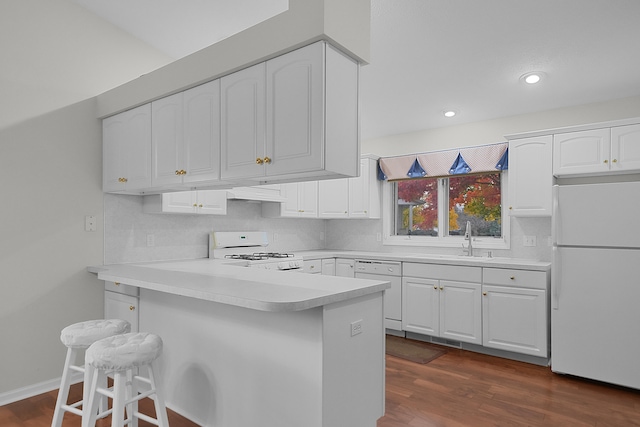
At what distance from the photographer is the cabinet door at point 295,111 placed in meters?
1.96

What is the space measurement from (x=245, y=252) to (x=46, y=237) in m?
1.79

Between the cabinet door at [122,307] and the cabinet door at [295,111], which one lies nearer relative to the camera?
the cabinet door at [295,111]

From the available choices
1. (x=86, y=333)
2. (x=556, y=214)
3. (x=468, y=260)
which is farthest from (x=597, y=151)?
(x=86, y=333)

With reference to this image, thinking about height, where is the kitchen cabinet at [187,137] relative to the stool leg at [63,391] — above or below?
above

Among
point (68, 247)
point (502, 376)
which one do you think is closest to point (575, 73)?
point (502, 376)

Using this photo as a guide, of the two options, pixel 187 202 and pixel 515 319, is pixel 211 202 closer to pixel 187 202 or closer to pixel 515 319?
pixel 187 202

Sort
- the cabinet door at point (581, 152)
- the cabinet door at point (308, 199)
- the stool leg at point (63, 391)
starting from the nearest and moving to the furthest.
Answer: the stool leg at point (63, 391) → the cabinet door at point (581, 152) → the cabinet door at point (308, 199)

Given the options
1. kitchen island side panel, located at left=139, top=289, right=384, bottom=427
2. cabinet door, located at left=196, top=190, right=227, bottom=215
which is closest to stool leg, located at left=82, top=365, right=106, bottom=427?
kitchen island side panel, located at left=139, top=289, right=384, bottom=427

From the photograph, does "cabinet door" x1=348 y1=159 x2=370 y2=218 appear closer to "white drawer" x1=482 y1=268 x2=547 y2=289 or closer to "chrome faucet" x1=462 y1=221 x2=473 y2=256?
"chrome faucet" x1=462 y1=221 x2=473 y2=256

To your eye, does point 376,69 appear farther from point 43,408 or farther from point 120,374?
point 43,408

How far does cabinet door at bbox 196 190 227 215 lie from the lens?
342 cm

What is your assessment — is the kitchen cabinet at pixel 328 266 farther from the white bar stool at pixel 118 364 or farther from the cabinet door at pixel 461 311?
the white bar stool at pixel 118 364

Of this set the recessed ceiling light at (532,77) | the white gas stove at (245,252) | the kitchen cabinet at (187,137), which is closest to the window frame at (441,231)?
the recessed ceiling light at (532,77)

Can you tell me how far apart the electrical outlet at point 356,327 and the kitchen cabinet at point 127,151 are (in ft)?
6.01
